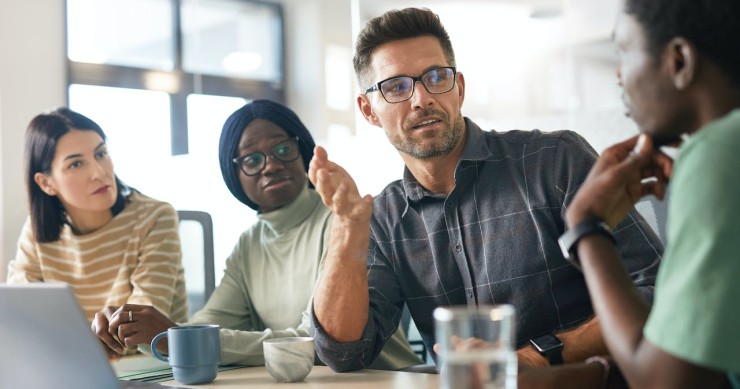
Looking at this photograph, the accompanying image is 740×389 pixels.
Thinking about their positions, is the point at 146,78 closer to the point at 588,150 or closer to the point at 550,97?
the point at 550,97

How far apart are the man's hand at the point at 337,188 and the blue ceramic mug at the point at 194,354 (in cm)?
30

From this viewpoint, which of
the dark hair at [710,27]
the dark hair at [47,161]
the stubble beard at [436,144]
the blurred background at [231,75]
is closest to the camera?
the dark hair at [710,27]

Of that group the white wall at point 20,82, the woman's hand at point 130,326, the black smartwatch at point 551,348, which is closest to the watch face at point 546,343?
the black smartwatch at point 551,348

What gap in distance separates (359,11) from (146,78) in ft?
7.18

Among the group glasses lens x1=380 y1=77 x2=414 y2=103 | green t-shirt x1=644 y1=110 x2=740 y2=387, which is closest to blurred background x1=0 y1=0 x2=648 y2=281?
glasses lens x1=380 y1=77 x2=414 y2=103

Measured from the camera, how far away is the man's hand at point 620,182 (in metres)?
0.99

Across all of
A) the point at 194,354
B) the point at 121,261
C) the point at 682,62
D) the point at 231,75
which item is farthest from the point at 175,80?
the point at 682,62

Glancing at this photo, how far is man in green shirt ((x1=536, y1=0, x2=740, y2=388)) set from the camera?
72 cm

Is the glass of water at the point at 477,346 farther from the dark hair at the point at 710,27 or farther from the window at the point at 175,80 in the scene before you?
the window at the point at 175,80

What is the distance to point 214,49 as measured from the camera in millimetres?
5801

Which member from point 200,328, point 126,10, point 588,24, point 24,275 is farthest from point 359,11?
point 200,328

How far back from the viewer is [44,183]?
9.09ft

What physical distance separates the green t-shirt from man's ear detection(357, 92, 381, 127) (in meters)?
1.13

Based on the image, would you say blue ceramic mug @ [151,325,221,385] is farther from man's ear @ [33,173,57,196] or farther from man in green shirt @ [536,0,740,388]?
man's ear @ [33,173,57,196]
